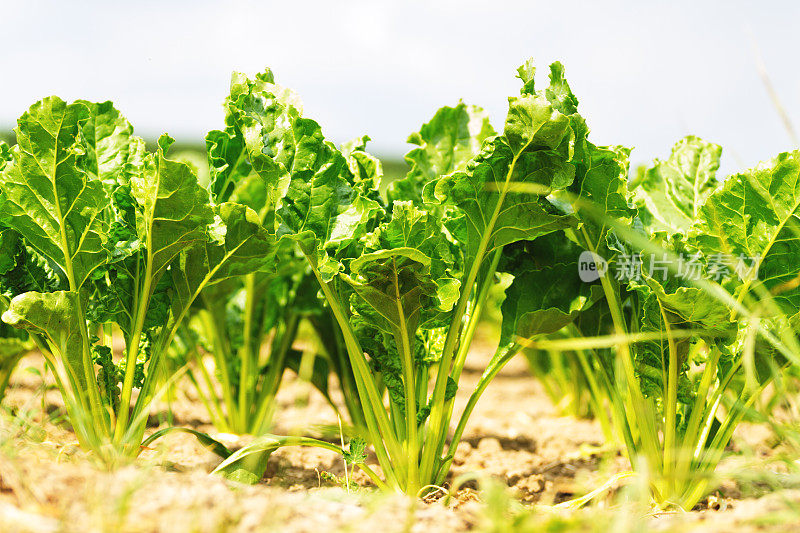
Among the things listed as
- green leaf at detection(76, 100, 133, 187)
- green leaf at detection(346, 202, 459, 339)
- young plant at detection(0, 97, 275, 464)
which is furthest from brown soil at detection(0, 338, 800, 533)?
green leaf at detection(76, 100, 133, 187)

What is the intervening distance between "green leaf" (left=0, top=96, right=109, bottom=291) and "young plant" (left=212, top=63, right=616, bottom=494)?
1.37 feet

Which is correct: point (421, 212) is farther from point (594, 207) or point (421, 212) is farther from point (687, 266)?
point (687, 266)

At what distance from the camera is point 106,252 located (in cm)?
163

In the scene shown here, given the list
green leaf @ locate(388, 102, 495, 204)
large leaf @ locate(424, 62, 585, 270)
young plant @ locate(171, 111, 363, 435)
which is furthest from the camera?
young plant @ locate(171, 111, 363, 435)

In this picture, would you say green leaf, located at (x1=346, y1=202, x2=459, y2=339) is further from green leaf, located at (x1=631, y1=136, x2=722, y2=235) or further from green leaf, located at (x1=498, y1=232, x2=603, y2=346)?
green leaf, located at (x1=631, y1=136, x2=722, y2=235)

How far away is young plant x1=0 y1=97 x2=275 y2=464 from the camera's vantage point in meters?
1.54

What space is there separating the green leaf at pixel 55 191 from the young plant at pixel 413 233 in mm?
419

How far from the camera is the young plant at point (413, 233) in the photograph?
152 cm

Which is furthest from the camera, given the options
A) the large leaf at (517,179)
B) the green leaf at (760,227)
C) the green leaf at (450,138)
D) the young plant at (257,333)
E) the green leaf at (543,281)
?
the young plant at (257,333)

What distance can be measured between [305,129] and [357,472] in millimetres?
1038

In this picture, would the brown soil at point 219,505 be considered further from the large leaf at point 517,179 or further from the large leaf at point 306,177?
the large leaf at point 517,179

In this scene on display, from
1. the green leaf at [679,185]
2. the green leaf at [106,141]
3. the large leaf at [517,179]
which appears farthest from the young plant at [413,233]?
the green leaf at [679,185]

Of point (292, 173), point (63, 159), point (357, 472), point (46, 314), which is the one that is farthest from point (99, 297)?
point (357, 472)

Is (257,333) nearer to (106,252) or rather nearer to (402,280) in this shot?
(106,252)
